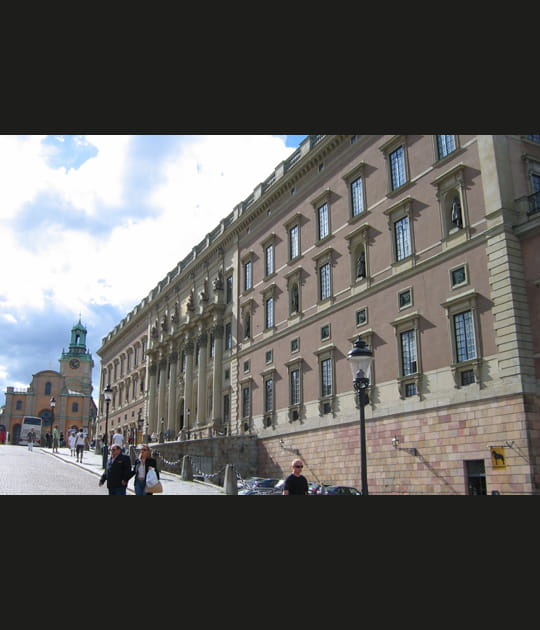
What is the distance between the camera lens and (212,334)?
50531 mm

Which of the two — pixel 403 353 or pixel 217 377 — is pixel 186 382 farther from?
pixel 403 353

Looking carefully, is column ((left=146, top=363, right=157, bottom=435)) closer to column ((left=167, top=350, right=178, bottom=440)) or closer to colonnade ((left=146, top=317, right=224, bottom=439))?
colonnade ((left=146, top=317, right=224, bottom=439))

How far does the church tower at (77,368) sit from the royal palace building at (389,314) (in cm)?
8096

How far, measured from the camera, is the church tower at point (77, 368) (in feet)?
412

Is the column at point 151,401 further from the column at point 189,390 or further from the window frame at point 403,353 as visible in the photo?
the window frame at point 403,353


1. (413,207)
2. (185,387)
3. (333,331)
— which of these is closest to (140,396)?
(185,387)

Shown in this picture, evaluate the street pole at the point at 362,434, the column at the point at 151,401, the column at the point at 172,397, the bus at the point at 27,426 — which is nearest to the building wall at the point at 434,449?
the street pole at the point at 362,434

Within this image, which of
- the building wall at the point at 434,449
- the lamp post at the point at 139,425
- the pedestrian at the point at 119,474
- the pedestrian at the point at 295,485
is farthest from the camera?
the lamp post at the point at 139,425

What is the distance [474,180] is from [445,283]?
4406 mm

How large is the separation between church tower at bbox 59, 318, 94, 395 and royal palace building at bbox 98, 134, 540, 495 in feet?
266

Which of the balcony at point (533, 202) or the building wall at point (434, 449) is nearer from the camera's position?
the building wall at point (434, 449)

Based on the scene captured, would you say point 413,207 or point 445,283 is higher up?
point 413,207

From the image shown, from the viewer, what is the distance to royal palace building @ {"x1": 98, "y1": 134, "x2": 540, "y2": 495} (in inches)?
947

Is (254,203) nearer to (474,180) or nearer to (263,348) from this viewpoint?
(263,348)
